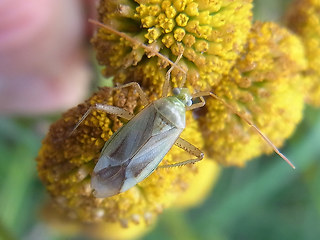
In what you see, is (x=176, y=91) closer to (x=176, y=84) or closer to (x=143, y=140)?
(x=176, y=84)

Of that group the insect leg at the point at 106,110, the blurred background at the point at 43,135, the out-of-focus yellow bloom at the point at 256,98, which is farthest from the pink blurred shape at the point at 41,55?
the out-of-focus yellow bloom at the point at 256,98

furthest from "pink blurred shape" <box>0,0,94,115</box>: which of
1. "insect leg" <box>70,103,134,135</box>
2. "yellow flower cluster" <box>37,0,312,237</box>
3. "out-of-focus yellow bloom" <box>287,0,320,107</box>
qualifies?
"out-of-focus yellow bloom" <box>287,0,320,107</box>

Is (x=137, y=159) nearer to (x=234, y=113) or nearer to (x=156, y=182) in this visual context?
(x=156, y=182)

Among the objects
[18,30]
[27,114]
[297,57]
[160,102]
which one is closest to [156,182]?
[160,102]

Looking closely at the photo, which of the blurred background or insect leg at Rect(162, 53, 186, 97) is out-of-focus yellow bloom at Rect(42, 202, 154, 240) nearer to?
the blurred background

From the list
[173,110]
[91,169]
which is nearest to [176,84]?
[173,110]
